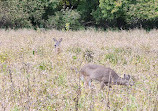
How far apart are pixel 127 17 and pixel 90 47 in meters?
14.2

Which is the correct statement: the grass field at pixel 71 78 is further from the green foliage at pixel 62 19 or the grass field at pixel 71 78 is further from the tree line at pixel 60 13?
the green foliage at pixel 62 19

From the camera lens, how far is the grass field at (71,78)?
11.2 feet

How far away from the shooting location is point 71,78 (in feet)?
15.9

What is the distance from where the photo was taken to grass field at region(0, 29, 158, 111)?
3410 millimetres

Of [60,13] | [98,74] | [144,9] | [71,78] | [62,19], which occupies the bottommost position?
[62,19]

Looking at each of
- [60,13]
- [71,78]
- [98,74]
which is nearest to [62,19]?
[60,13]

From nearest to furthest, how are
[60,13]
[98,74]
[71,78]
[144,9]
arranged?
[71,78], [98,74], [144,9], [60,13]

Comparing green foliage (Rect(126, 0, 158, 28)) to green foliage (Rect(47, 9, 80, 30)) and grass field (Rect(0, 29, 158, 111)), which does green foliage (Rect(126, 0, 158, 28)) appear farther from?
grass field (Rect(0, 29, 158, 111))

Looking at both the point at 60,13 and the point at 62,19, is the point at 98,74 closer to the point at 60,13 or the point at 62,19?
the point at 62,19

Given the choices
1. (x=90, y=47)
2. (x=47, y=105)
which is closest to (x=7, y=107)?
(x=47, y=105)

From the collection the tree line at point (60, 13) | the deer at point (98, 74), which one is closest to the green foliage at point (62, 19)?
the tree line at point (60, 13)

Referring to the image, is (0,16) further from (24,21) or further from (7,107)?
(7,107)

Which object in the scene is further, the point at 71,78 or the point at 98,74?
the point at 98,74

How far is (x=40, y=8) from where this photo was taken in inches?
867
